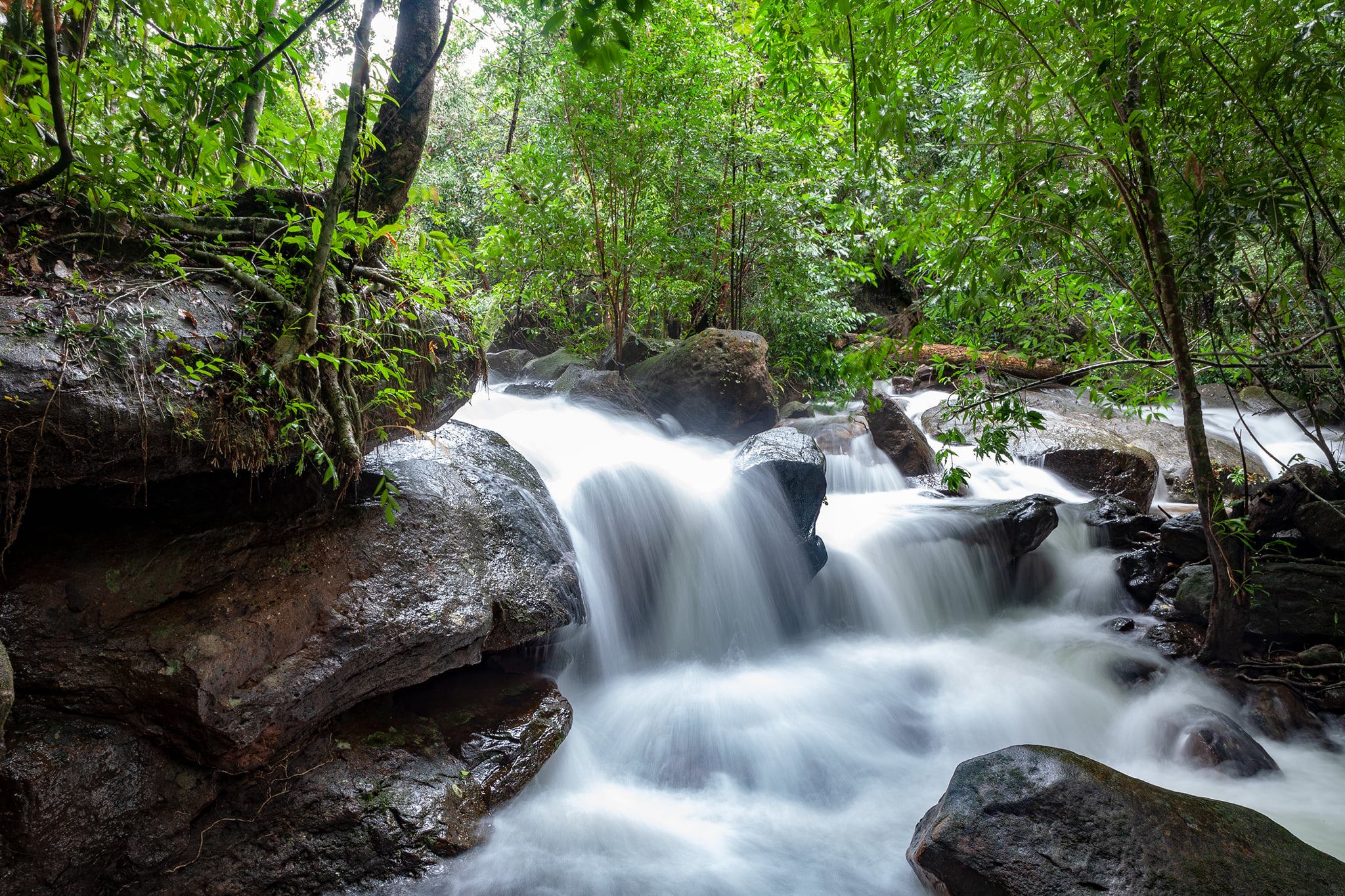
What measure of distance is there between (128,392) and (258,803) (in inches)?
70.8

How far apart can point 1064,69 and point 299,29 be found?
349 cm

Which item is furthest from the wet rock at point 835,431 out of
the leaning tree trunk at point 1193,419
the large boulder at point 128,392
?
the large boulder at point 128,392

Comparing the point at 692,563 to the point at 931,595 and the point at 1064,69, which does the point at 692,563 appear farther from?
the point at 1064,69

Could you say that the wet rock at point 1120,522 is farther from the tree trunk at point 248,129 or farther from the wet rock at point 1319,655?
the tree trunk at point 248,129

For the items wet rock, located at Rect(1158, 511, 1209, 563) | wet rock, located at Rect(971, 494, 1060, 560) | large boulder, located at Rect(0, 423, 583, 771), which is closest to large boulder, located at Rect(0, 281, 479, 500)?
large boulder, located at Rect(0, 423, 583, 771)

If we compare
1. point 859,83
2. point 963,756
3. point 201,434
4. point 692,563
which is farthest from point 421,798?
point 859,83

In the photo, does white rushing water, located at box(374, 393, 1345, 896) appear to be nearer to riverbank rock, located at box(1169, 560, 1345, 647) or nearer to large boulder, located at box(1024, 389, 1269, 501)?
riverbank rock, located at box(1169, 560, 1345, 647)

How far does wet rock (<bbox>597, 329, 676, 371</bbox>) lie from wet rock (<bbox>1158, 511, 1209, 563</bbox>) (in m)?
6.54

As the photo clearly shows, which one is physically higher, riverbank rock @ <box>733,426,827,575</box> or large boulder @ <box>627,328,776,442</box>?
large boulder @ <box>627,328,776,442</box>

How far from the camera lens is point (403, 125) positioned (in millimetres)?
3645

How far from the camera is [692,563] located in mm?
5672

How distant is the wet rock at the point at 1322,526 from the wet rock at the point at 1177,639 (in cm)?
Result: 111

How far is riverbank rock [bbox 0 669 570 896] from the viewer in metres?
2.46

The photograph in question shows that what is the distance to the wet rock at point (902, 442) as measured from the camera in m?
8.82
